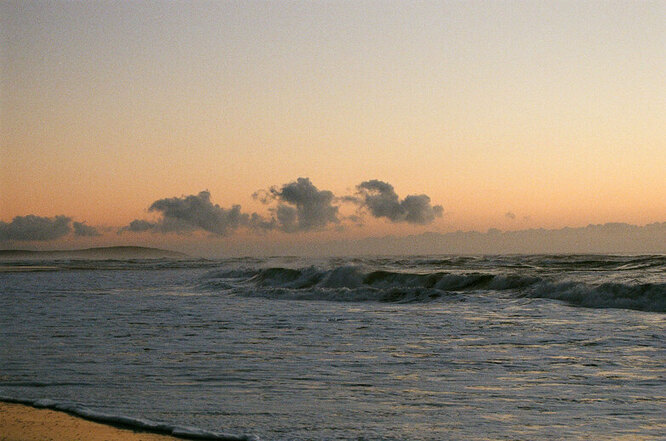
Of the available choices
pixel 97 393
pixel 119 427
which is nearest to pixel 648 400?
pixel 119 427

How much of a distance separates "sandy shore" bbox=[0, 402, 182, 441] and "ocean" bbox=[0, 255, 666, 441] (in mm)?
166

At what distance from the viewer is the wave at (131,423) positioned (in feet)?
15.5

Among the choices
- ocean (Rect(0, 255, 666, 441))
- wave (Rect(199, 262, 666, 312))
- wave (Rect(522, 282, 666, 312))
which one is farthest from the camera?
wave (Rect(199, 262, 666, 312))

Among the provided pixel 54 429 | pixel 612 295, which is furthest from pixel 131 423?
pixel 612 295

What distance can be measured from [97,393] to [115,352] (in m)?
2.41

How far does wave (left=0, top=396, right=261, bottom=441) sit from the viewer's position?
4.72 meters

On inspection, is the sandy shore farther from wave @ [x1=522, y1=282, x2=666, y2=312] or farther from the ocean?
wave @ [x1=522, y1=282, x2=666, y2=312]

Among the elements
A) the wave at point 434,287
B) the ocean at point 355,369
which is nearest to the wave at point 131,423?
the ocean at point 355,369

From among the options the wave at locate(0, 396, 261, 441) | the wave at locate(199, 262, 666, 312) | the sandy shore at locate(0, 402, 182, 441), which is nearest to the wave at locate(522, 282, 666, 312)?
the wave at locate(199, 262, 666, 312)

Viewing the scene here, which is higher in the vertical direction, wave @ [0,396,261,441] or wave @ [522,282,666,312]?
wave @ [522,282,666,312]

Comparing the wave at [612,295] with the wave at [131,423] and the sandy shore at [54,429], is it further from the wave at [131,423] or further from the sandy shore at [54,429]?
the sandy shore at [54,429]

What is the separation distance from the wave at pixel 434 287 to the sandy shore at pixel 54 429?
39.6 ft

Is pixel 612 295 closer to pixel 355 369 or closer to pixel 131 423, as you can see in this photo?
pixel 355 369

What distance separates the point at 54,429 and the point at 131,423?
1.85 ft
